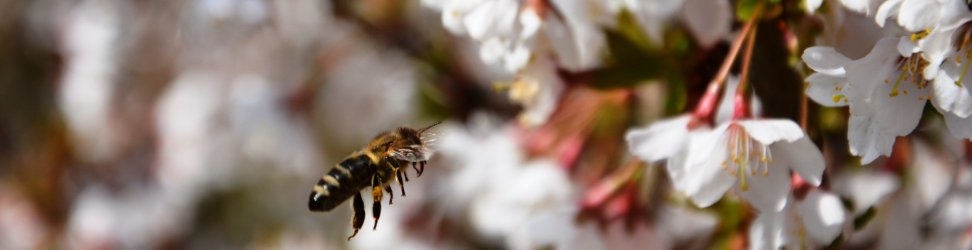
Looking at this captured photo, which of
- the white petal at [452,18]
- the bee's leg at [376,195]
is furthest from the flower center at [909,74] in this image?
the bee's leg at [376,195]

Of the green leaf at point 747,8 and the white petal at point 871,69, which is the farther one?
the green leaf at point 747,8

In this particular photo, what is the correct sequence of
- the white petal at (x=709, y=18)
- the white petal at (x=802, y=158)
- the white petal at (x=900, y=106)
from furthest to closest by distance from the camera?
the white petal at (x=709, y=18) < the white petal at (x=802, y=158) < the white petal at (x=900, y=106)

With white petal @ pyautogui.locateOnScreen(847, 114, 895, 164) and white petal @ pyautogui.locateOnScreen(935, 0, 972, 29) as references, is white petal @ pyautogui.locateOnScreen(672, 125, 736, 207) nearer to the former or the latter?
white petal @ pyautogui.locateOnScreen(847, 114, 895, 164)

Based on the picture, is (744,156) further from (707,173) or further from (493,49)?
(493,49)

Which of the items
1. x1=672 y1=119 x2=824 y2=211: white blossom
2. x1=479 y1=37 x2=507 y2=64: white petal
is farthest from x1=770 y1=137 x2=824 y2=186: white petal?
x1=479 y1=37 x2=507 y2=64: white petal

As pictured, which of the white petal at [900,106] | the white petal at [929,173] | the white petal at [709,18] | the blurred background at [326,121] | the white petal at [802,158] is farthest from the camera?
the white petal at [929,173]

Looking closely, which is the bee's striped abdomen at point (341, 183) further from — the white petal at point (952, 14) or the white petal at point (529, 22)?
the white petal at point (952, 14)
